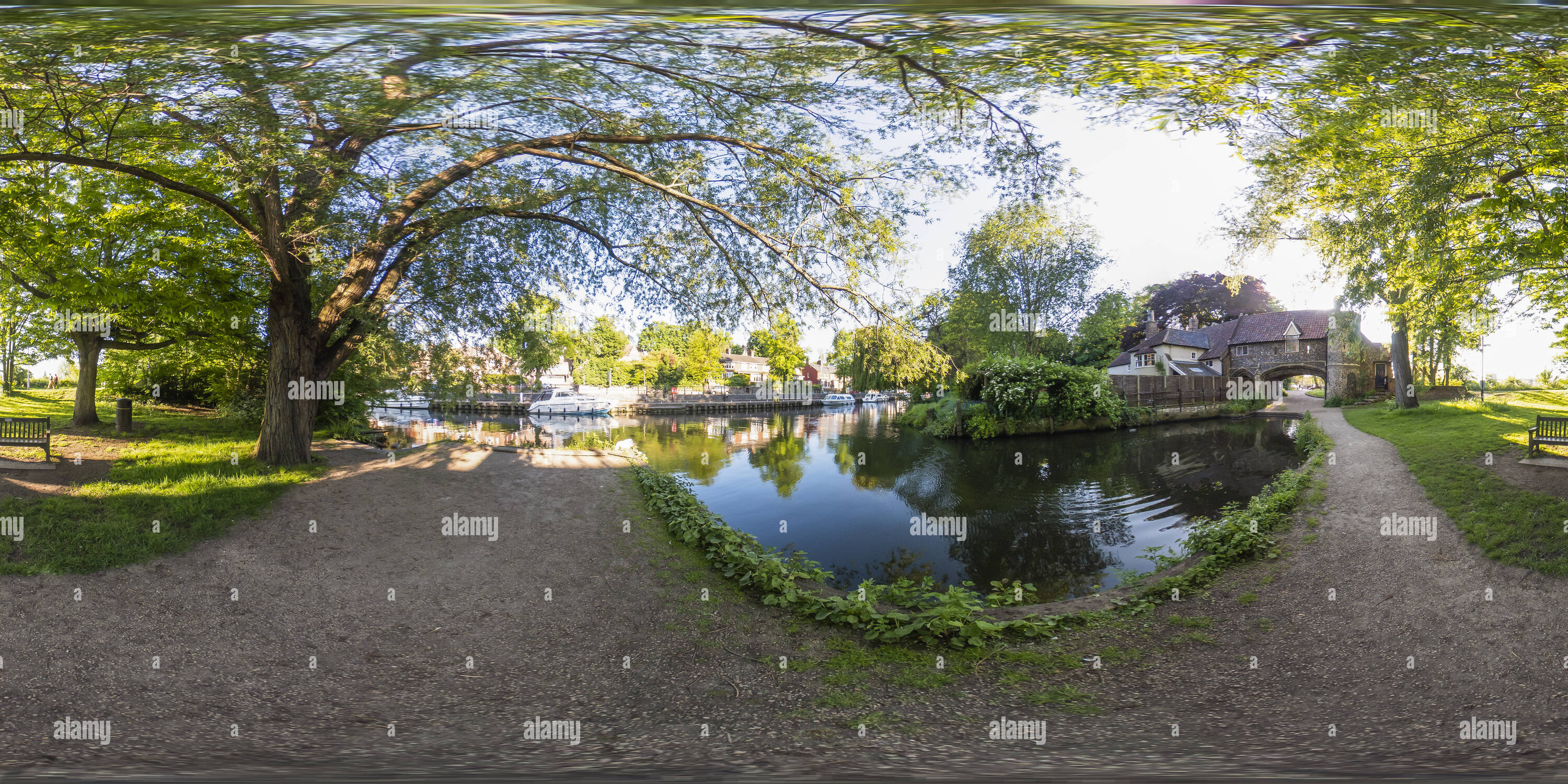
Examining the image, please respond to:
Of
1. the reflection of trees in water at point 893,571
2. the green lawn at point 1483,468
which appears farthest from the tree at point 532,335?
the green lawn at point 1483,468

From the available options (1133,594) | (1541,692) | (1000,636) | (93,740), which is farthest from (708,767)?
(1541,692)

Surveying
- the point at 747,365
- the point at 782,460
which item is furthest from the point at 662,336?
the point at 782,460

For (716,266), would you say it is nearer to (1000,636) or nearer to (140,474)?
(1000,636)

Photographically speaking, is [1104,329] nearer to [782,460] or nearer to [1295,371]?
[1295,371]

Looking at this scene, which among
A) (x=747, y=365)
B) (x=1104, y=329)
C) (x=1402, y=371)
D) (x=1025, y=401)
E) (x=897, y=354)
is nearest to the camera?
(x=897, y=354)

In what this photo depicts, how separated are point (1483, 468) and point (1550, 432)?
0.51 m

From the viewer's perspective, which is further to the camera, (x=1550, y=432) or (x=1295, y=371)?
(x=1295, y=371)

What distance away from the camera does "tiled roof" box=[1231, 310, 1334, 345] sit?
2660 mm

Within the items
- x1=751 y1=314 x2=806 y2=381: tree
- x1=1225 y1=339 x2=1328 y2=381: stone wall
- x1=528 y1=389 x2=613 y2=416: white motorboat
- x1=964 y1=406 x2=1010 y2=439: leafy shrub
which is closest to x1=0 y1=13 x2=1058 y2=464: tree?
x1=751 y1=314 x2=806 y2=381: tree

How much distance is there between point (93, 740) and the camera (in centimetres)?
129

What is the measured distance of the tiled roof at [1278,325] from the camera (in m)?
2.66

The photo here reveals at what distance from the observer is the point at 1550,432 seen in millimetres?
2523

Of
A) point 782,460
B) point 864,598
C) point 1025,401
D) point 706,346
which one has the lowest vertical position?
point 782,460

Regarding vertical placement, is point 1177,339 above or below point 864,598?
above
